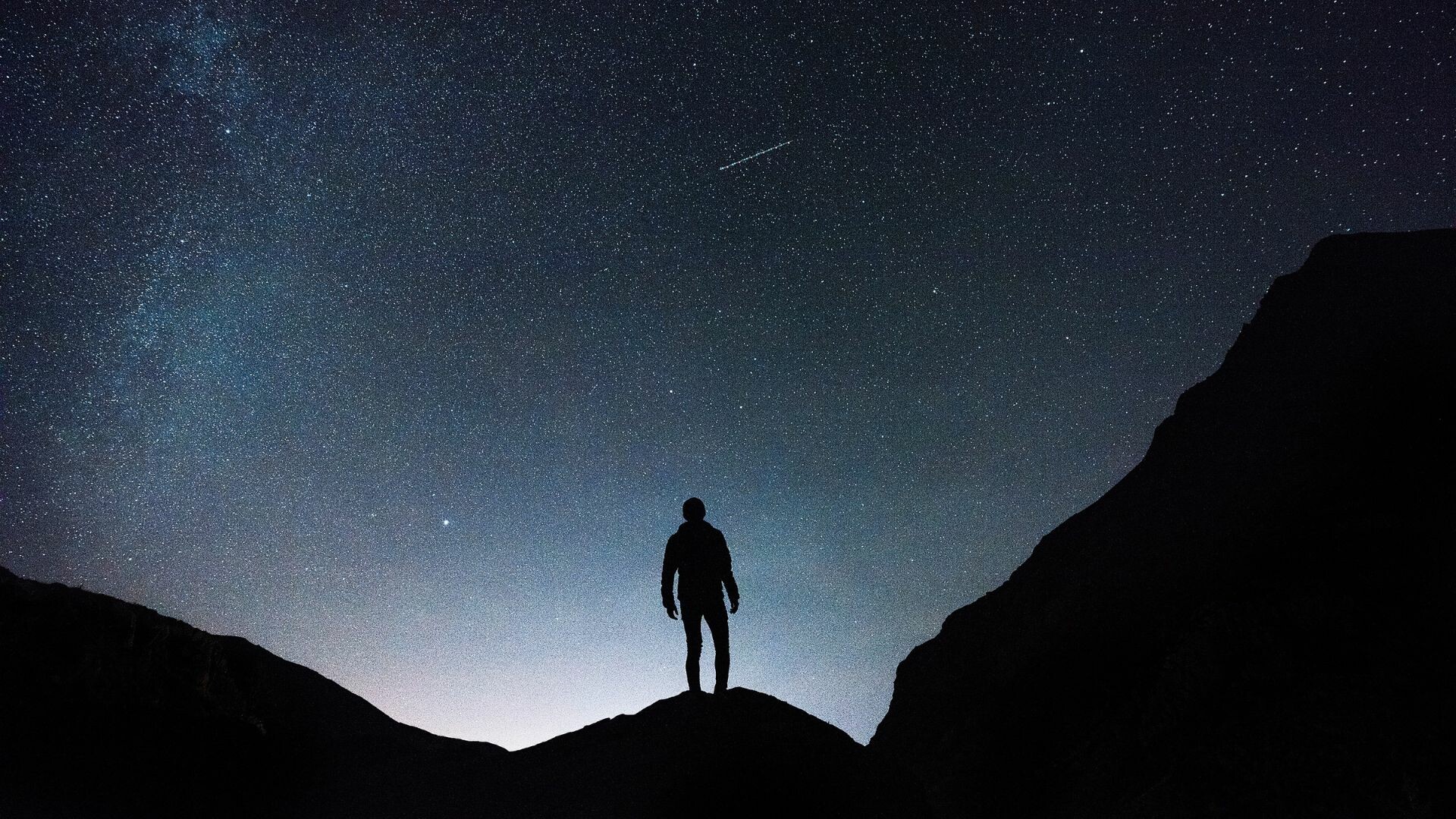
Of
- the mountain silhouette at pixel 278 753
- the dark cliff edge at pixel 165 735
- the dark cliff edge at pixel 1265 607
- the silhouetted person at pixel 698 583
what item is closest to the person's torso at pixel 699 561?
the silhouetted person at pixel 698 583

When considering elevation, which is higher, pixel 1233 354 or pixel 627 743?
pixel 1233 354

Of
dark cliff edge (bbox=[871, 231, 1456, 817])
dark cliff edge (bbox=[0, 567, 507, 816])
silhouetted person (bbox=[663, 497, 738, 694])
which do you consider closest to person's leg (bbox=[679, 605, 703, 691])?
silhouetted person (bbox=[663, 497, 738, 694])

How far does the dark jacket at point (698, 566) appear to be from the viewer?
879cm

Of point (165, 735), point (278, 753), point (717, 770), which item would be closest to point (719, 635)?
point (717, 770)

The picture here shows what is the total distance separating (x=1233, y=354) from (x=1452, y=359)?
593 cm

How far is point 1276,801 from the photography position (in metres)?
9.90

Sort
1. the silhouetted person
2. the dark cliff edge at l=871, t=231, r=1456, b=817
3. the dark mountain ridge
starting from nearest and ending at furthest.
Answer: the dark mountain ridge → the silhouetted person → the dark cliff edge at l=871, t=231, r=1456, b=817

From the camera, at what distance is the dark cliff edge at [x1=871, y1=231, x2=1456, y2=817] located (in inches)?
404

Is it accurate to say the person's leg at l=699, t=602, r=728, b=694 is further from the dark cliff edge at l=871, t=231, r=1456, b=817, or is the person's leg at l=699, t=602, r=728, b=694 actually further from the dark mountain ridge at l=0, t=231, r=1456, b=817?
the dark cliff edge at l=871, t=231, r=1456, b=817

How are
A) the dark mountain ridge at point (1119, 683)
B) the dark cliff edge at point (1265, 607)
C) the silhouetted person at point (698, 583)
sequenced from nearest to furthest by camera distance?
the dark mountain ridge at point (1119, 683), the silhouetted person at point (698, 583), the dark cliff edge at point (1265, 607)

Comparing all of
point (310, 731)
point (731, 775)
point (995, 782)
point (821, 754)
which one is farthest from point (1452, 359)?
point (310, 731)

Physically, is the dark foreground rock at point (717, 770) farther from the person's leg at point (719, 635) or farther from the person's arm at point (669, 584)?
the person's arm at point (669, 584)

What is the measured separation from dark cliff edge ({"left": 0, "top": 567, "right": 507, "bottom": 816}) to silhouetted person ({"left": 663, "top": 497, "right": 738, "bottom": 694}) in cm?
253

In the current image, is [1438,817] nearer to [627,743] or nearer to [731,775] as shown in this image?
[731,775]
